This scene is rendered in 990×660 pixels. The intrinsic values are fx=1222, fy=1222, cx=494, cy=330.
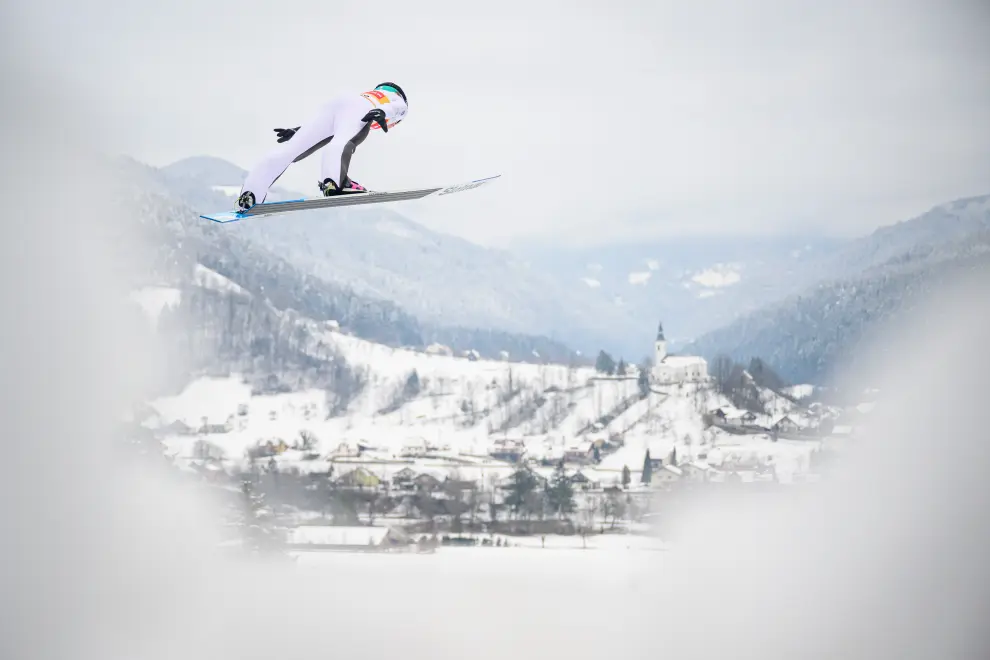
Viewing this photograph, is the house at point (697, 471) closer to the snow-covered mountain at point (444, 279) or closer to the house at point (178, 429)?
the snow-covered mountain at point (444, 279)

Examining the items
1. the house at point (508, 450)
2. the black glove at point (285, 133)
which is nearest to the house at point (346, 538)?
the house at point (508, 450)

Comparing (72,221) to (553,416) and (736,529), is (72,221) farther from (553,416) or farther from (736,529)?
(736,529)

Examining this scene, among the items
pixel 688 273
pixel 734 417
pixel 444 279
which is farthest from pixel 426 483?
pixel 688 273

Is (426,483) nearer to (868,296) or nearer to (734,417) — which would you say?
(734,417)

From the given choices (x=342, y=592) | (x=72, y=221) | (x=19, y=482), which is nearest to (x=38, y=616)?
(x=19, y=482)

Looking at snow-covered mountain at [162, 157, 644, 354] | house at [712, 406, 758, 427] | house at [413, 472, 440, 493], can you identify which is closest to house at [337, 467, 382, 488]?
house at [413, 472, 440, 493]

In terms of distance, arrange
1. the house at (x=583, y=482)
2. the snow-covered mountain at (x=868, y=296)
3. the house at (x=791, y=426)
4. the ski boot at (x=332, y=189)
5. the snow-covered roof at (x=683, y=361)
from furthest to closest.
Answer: the snow-covered roof at (x=683, y=361) → the snow-covered mountain at (x=868, y=296) → the house at (x=791, y=426) → the house at (x=583, y=482) → the ski boot at (x=332, y=189)
